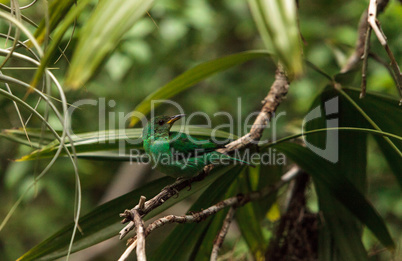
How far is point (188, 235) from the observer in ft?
7.31

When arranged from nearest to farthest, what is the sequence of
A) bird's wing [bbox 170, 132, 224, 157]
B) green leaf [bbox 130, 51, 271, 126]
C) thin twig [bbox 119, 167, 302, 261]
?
thin twig [bbox 119, 167, 302, 261], green leaf [bbox 130, 51, 271, 126], bird's wing [bbox 170, 132, 224, 157]

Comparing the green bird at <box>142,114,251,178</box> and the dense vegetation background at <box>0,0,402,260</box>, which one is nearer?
the green bird at <box>142,114,251,178</box>

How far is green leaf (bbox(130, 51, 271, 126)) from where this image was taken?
2439mm

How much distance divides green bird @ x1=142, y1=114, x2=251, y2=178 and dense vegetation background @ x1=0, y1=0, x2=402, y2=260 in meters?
0.55

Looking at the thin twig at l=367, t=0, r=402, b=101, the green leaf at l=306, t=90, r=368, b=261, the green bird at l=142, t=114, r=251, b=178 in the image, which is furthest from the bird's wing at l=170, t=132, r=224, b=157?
the thin twig at l=367, t=0, r=402, b=101

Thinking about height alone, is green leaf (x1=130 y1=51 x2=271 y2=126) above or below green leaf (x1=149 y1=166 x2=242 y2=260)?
above

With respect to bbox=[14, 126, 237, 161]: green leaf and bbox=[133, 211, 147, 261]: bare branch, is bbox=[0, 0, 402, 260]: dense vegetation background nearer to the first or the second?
bbox=[14, 126, 237, 161]: green leaf

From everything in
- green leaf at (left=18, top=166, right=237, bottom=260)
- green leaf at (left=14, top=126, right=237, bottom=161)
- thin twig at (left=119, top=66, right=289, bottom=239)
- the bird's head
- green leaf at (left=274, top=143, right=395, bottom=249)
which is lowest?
green leaf at (left=274, top=143, right=395, bottom=249)

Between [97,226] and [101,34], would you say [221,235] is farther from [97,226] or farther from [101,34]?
[101,34]

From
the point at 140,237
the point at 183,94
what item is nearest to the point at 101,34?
the point at 140,237

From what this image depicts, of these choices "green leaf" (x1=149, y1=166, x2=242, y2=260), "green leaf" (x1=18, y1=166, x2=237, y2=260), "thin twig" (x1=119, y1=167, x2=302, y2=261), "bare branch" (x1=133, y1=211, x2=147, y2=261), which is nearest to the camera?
"bare branch" (x1=133, y1=211, x2=147, y2=261)

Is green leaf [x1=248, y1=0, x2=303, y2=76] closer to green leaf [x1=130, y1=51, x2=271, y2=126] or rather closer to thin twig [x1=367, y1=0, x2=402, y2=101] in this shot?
thin twig [x1=367, y1=0, x2=402, y2=101]

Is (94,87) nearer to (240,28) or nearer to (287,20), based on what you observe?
(240,28)

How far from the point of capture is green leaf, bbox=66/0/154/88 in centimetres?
94
